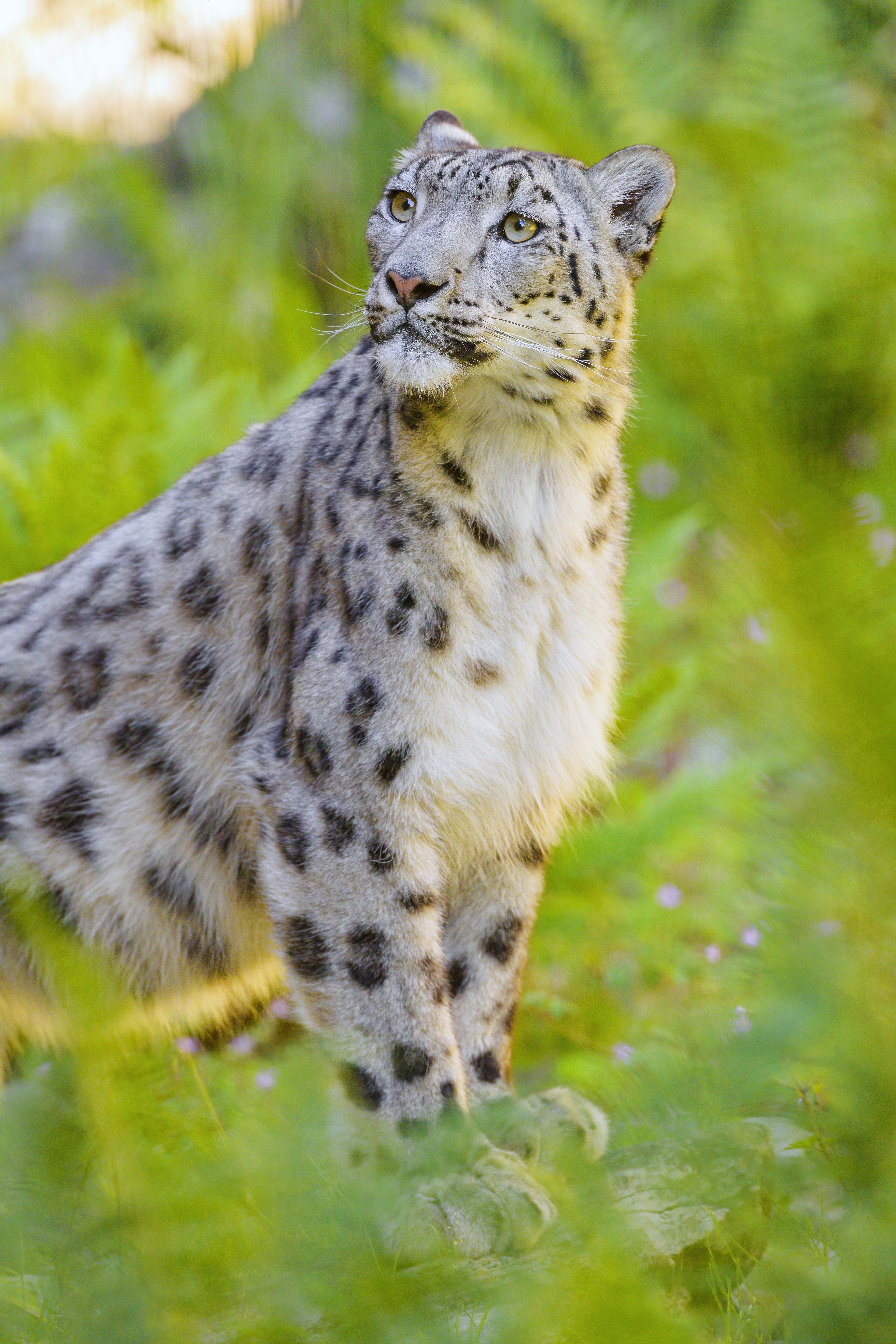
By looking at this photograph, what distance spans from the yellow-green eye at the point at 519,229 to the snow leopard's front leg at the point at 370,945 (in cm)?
148

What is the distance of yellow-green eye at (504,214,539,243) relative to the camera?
3217 millimetres

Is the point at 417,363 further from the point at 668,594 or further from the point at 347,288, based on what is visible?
the point at 668,594

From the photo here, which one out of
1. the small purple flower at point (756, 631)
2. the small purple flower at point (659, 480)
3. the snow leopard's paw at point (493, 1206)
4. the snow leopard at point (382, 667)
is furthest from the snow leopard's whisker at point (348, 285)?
the small purple flower at point (756, 631)

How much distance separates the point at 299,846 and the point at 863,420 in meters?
2.90

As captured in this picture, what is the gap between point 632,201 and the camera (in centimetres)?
317

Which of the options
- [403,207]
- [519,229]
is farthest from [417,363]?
[403,207]

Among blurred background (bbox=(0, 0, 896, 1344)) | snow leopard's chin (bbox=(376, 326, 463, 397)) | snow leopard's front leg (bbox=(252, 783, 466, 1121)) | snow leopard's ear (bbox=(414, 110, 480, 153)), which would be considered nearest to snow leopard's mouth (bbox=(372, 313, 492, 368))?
snow leopard's chin (bbox=(376, 326, 463, 397))

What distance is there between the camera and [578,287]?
3.26m

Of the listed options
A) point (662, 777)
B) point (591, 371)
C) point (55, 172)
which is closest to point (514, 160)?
point (591, 371)

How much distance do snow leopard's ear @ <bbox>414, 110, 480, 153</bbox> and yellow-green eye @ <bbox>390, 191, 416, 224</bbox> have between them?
213 millimetres

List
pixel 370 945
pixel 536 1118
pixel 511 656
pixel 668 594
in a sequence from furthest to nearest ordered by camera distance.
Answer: pixel 668 594, pixel 511 656, pixel 370 945, pixel 536 1118

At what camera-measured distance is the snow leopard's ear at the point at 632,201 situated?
2.33m

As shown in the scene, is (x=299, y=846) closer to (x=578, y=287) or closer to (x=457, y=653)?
(x=457, y=653)

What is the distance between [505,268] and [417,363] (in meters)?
0.35
